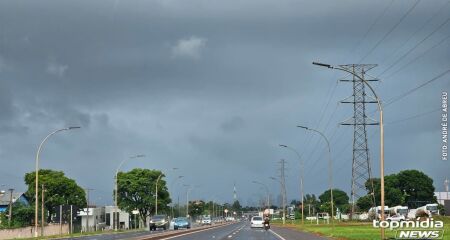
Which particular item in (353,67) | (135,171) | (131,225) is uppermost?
(353,67)

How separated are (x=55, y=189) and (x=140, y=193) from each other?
20.0 metres

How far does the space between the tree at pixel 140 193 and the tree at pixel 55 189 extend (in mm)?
11457

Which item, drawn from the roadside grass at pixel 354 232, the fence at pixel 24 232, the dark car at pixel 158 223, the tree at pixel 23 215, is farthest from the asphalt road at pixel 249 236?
the tree at pixel 23 215

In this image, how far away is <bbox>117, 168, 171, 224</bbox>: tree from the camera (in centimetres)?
14750

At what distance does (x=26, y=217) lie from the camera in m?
123

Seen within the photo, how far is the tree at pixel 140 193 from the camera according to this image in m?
148

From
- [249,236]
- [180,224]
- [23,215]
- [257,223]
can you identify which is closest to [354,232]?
[249,236]

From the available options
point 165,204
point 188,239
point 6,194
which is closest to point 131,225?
point 165,204

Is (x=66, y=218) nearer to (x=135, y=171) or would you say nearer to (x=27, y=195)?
(x=27, y=195)

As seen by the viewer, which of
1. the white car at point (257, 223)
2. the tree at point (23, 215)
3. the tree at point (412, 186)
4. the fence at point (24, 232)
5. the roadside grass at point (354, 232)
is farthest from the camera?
the tree at point (412, 186)

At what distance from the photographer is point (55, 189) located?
135m

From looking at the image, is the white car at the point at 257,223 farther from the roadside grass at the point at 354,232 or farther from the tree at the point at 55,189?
the tree at the point at 55,189

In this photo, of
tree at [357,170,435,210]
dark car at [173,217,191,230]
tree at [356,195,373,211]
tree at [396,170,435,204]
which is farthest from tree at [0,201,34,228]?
tree at [396,170,435,204]

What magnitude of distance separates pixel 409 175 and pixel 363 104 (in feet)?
371
